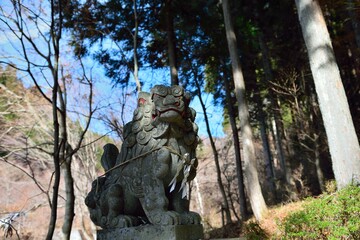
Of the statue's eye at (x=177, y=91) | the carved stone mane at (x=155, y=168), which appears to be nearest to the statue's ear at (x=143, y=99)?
the carved stone mane at (x=155, y=168)

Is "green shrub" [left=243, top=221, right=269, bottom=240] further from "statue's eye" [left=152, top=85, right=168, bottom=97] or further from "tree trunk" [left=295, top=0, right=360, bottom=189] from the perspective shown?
"statue's eye" [left=152, top=85, right=168, bottom=97]

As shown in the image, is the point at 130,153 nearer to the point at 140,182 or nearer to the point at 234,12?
the point at 140,182

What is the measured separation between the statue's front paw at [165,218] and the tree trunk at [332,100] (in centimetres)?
375

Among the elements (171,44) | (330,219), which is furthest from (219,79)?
(330,219)

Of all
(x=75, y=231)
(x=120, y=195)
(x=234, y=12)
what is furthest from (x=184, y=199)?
(x=75, y=231)

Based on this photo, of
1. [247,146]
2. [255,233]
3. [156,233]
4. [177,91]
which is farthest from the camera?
[247,146]

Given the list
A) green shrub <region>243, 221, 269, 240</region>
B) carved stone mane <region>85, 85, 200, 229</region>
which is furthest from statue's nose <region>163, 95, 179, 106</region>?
green shrub <region>243, 221, 269, 240</region>

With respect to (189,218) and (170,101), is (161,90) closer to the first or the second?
(170,101)

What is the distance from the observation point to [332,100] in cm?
547

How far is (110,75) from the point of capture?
1053 cm

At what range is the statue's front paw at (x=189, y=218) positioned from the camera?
7.83 ft

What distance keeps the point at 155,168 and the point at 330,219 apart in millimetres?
2485

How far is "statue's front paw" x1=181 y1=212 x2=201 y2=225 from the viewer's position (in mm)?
2387

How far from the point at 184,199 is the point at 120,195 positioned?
497 mm
